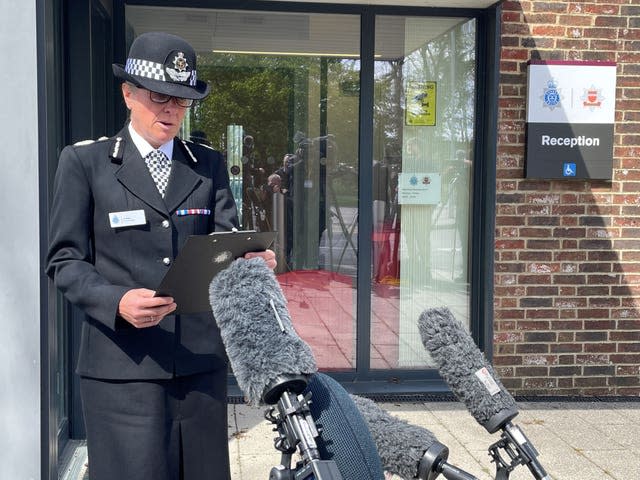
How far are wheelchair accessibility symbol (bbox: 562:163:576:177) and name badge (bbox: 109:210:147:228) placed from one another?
471cm

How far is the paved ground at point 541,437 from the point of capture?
4.97 metres

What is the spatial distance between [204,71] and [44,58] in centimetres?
335

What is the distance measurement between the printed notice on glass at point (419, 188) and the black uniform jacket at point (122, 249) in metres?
4.22

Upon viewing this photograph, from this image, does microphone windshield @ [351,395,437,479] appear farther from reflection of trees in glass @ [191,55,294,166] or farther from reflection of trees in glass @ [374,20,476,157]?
reflection of trees in glass @ [374,20,476,157]

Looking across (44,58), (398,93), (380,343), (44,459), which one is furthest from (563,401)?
(44,58)

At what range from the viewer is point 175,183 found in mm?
2596

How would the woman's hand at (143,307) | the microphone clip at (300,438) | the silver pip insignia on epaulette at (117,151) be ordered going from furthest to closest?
the silver pip insignia on epaulette at (117,151) < the woman's hand at (143,307) < the microphone clip at (300,438)

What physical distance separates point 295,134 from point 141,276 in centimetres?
415

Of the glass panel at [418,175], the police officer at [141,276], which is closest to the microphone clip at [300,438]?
the police officer at [141,276]

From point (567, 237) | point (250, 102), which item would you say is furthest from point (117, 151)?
point (567, 237)

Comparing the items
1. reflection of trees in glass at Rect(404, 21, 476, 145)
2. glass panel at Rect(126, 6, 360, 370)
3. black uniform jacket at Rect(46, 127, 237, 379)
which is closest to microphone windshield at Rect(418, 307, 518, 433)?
black uniform jacket at Rect(46, 127, 237, 379)

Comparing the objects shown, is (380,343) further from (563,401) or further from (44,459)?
(44,459)

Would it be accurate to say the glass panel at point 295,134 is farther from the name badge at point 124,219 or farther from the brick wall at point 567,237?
the name badge at point 124,219

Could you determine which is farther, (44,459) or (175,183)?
(44,459)
